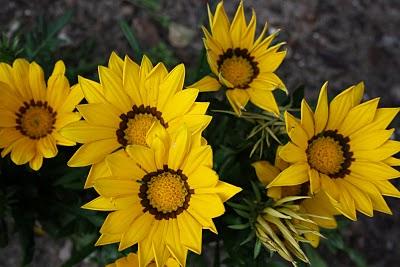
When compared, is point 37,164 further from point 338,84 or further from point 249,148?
point 338,84

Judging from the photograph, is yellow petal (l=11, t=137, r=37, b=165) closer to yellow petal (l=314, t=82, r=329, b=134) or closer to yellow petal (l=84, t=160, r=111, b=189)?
yellow petal (l=84, t=160, r=111, b=189)

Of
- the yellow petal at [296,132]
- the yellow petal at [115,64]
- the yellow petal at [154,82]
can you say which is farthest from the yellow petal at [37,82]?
the yellow petal at [296,132]

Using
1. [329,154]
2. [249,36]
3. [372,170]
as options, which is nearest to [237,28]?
[249,36]

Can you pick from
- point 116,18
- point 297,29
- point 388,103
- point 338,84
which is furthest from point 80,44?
point 388,103

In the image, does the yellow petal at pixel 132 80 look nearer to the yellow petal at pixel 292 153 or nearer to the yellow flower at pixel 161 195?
the yellow flower at pixel 161 195

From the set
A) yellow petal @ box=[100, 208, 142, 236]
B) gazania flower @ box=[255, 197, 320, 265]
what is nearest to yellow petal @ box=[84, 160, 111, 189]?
yellow petal @ box=[100, 208, 142, 236]
